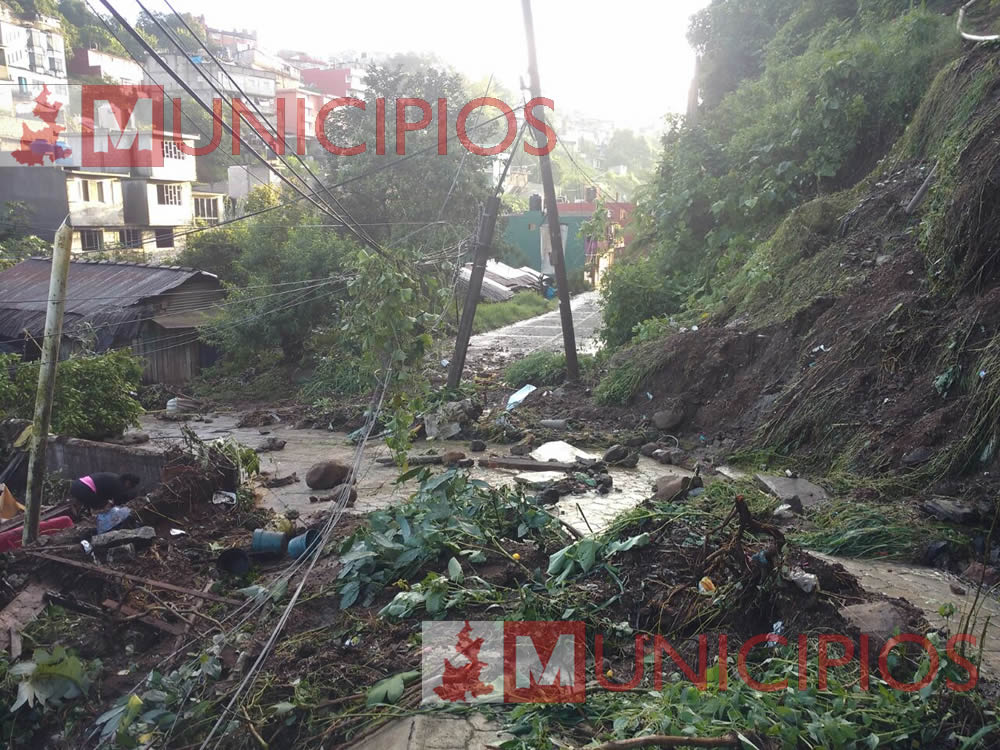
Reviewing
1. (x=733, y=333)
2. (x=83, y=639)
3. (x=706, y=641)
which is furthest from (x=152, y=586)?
(x=733, y=333)

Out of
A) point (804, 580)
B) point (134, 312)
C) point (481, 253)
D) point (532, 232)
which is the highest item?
point (532, 232)

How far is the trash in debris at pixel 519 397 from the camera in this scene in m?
13.6

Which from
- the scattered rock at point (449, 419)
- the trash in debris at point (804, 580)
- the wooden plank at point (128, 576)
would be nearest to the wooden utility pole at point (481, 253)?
the scattered rock at point (449, 419)

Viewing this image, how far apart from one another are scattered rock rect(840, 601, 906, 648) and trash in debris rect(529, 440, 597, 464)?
223 inches

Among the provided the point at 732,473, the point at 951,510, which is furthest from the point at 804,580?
the point at 732,473

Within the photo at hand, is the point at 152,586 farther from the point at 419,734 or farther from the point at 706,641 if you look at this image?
the point at 706,641

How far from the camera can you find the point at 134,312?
19.0m

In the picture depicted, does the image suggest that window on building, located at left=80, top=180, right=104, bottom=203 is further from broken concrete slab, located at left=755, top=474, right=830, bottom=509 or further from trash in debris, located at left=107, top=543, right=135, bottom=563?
broken concrete slab, located at left=755, top=474, right=830, bottom=509

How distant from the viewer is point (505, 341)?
2219 centimetres

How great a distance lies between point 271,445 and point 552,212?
5851mm

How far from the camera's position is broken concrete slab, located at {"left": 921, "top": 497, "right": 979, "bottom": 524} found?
636 centimetres

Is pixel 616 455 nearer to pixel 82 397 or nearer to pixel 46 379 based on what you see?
pixel 46 379

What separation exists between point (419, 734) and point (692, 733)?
1399 mm
